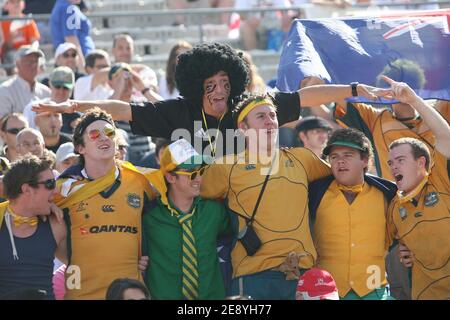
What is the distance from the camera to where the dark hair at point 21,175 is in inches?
257

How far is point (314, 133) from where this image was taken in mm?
9836

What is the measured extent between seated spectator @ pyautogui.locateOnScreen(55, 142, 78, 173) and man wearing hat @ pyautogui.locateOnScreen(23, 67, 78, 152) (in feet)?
1.51

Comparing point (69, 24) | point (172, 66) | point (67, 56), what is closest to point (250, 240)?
point (172, 66)

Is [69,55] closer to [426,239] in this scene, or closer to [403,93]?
[403,93]

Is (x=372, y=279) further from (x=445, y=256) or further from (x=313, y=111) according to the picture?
(x=313, y=111)

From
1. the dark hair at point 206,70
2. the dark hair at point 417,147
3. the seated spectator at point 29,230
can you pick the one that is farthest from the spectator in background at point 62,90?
the dark hair at point 417,147

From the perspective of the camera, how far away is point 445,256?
274 inches

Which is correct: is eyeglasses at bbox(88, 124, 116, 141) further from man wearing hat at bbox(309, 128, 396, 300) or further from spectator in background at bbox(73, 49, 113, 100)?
spectator in background at bbox(73, 49, 113, 100)

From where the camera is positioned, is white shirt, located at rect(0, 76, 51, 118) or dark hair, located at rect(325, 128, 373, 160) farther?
white shirt, located at rect(0, 76, 51, 118)

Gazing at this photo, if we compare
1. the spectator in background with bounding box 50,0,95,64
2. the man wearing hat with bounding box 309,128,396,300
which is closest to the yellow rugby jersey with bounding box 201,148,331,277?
the man wearing hat with bounding box 309,128,396,300

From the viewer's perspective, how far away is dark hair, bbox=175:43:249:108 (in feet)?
24.2

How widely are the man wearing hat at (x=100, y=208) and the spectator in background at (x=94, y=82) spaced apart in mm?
3749

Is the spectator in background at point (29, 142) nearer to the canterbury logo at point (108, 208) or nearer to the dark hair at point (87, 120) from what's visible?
the dark hair at point (87, 120)
